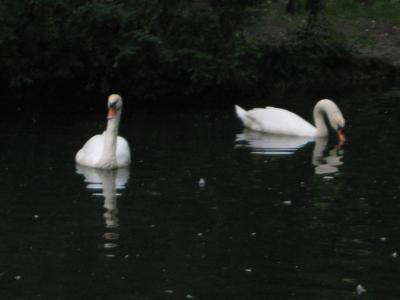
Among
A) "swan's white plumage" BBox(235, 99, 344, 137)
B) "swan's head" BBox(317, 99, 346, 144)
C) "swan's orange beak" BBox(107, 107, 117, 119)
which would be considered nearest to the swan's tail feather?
"swan's white plumage" BBox(235, 99, 344, 137)

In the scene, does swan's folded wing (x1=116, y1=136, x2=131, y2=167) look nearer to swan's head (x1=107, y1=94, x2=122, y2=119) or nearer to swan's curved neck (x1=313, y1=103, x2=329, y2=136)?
swan's head (x1=107, y1=94, x2=122, y2=119)

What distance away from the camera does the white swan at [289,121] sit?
1838cm

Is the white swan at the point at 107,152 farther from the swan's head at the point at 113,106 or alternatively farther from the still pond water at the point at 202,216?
the still pond water at the point at 202,216

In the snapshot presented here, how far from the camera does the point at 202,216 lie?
11977 mm

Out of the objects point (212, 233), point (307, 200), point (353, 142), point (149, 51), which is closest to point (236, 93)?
point (149, 51)

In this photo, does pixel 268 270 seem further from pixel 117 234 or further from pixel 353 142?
pixel 353 142

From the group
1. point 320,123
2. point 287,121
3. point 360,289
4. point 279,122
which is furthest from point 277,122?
point 360,289

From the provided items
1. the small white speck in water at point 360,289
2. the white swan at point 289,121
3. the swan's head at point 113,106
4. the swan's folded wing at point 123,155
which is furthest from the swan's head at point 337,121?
the small white speck in water at point 360,289

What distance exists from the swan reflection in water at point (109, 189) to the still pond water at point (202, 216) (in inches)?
0.8

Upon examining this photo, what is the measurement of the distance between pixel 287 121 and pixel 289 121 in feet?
0.11

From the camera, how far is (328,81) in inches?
928

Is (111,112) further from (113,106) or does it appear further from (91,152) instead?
(91,152)

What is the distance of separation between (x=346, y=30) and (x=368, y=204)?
13168 mm

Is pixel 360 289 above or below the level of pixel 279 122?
below
